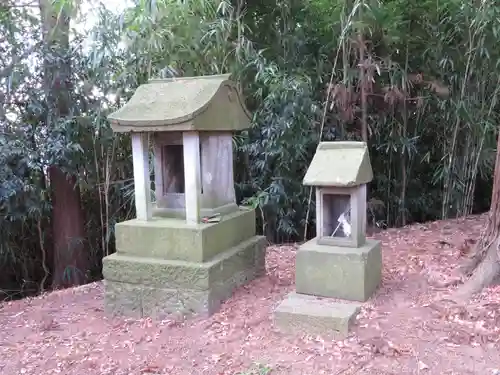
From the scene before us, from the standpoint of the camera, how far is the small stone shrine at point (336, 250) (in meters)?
3.28

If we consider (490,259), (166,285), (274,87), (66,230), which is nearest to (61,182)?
(66,230)

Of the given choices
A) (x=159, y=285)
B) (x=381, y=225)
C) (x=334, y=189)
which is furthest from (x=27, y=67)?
(x=381, y=225)

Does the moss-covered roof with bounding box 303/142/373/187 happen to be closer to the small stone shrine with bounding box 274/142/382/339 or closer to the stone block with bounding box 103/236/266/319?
the small stone shrine with bounding box 274/142/382/339

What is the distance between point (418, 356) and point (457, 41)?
13.9 feet

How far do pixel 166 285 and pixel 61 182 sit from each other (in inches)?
123

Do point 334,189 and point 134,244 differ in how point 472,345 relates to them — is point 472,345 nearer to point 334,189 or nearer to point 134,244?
point 334,189

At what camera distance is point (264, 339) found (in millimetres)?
3123

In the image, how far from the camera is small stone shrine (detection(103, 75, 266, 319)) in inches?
138

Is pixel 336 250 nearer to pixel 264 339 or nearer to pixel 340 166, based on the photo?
pixel 340 166

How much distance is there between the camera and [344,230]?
11.8 feet

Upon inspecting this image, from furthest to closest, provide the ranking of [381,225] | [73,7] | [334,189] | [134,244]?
1. [381,225]
2. [73,7]
3. [134,244]
4. [334,189]

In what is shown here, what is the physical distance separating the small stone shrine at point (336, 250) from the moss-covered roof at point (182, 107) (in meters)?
0.83

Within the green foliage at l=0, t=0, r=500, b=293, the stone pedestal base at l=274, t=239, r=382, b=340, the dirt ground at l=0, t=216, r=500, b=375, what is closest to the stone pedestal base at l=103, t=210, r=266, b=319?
the dirt ground at l=0, t=216, r=500, b=375

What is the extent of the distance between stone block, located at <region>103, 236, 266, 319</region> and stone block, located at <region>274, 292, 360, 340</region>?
576mm
